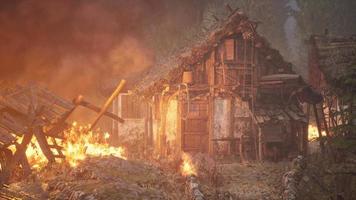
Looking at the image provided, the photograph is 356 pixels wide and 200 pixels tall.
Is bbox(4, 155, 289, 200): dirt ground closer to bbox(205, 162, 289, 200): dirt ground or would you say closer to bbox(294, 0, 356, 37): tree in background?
bbox(205, 162, 289, 200): dirt ground

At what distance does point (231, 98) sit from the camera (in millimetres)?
20250

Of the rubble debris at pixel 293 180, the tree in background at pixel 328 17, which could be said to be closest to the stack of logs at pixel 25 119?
the rubble debris at pixel 293 180

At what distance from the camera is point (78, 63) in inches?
1069

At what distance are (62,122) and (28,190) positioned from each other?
14.7ft

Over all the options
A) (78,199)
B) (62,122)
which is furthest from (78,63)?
(78,199)

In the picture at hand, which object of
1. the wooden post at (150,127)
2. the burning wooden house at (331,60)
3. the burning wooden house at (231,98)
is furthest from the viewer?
the wooden post at (150,127)

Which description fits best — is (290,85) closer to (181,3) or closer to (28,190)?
(28,190)

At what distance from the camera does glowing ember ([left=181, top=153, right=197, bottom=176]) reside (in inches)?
602

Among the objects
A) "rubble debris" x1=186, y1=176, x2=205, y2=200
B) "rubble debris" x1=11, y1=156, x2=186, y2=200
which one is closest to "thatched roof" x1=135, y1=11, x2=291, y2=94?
"rubble debris" x1=11, y1=156, x2=186, y2=200

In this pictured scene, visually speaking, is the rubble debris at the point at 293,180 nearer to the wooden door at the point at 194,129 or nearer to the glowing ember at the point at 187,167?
the glowing ember at the point at 187,167

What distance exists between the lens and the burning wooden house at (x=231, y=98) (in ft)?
65.1

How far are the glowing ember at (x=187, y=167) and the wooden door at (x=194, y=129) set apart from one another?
1.52m

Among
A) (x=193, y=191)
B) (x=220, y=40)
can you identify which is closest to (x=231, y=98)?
(x=220, y=40)

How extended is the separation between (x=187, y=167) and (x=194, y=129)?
401 cm
